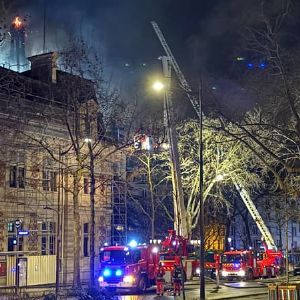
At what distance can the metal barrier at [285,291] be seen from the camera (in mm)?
20344

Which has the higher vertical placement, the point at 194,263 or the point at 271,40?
the point at 271,40

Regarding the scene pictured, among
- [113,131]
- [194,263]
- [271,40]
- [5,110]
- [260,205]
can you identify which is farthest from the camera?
[260,205]

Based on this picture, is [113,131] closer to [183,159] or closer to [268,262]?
[183,159]

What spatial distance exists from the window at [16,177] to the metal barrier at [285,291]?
22.5 metres

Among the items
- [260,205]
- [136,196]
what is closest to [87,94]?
[136,196]

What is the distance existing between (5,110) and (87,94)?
18.0 ft

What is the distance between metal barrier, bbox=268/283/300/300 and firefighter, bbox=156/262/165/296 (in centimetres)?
1081

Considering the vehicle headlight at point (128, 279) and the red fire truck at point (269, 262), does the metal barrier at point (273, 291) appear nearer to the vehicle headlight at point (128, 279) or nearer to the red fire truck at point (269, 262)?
the vehicle headlight at point (128, 279)

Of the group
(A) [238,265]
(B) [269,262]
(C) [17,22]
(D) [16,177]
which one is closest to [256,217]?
(B) [269,262]

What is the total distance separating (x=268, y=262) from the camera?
4781cm

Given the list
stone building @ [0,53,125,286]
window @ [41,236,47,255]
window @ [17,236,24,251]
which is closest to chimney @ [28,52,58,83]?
stone building @ [0,53,125,286]

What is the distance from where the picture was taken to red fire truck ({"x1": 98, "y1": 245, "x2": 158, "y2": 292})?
32.2m

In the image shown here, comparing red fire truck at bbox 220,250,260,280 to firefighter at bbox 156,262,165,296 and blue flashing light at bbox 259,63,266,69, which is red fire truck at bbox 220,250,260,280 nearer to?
firefighter at bbox 156,262,165,296

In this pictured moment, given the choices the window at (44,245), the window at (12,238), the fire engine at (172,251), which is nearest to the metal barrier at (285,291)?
the fire engine at (172,251)
